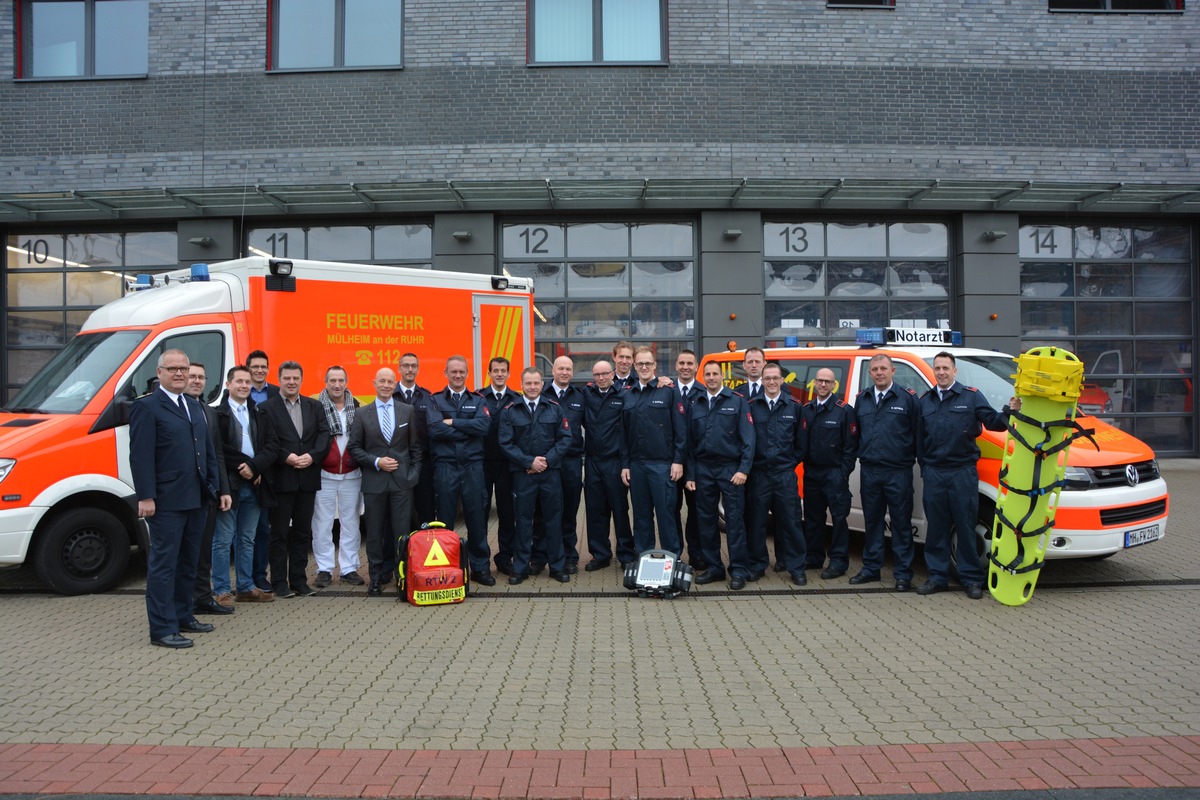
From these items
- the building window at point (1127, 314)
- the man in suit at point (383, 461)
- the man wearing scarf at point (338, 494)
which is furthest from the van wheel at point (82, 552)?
the building window at point (1127, 314)

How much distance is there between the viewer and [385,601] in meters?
7.18

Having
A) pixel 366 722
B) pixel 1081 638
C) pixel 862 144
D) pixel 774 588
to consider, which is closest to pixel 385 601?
pixel 366 722

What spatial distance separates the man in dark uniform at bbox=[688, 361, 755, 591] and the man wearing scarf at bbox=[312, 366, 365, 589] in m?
3.01

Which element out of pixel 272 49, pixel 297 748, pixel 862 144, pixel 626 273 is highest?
pixel 272 49

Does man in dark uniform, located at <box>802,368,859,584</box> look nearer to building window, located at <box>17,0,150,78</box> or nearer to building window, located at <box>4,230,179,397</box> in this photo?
building window, located at <box>4,230,179,397</box>

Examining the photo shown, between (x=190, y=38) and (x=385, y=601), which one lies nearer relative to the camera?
(x=385, y=601)

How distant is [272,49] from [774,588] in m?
13.6

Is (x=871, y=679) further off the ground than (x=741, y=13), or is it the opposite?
(x=741, y=13)

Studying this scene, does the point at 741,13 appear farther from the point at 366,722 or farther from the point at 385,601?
the point at 366,722

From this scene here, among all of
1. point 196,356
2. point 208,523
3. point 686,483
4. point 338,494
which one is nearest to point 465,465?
point 338,494

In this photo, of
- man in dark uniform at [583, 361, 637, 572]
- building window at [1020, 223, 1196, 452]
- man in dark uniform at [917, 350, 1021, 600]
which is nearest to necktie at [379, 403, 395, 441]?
man in dark uniform at [583, 361, 637, 572]

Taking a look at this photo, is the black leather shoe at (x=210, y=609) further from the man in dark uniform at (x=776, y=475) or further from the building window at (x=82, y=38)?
the building window at (x=82, y=38)

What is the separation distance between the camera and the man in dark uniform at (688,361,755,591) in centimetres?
748

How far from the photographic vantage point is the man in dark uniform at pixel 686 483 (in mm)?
7723
